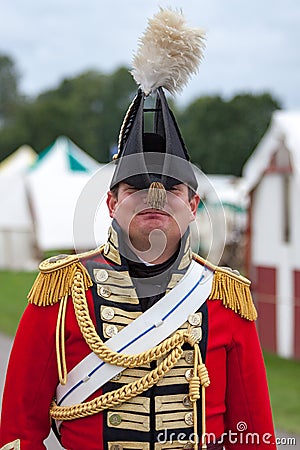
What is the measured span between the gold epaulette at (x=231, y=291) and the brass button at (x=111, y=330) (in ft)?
1.01

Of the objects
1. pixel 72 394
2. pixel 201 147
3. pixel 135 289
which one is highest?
pixel 201 147

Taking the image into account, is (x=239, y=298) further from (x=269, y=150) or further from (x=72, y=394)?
(x=269, y=150)

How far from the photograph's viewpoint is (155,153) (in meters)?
2.61

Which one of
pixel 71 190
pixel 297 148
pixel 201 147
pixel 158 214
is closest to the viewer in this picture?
pixel 158 214

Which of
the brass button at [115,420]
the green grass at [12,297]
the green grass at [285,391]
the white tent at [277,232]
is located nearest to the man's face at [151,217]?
the brass button at [115,420]

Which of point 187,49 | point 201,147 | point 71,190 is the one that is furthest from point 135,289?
point 201,147

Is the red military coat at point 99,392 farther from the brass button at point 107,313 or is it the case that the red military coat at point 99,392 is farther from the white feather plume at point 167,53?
the white feather plume at point 167,53

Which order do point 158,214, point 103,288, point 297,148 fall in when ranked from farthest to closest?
point 297,148, point 103,288, point 158,214

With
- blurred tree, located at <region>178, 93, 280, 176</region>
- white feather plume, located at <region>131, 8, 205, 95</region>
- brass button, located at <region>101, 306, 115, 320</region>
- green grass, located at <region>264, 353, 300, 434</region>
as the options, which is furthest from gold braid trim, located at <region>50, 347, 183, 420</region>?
blurred tree, located at <region>178, 93, 280, 176</region>

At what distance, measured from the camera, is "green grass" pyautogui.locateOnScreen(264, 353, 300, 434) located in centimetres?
738

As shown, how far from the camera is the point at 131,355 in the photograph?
2.65 meters

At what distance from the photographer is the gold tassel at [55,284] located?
2.68 meters

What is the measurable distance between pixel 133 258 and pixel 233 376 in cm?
48

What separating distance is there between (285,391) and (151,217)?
6392 mm
